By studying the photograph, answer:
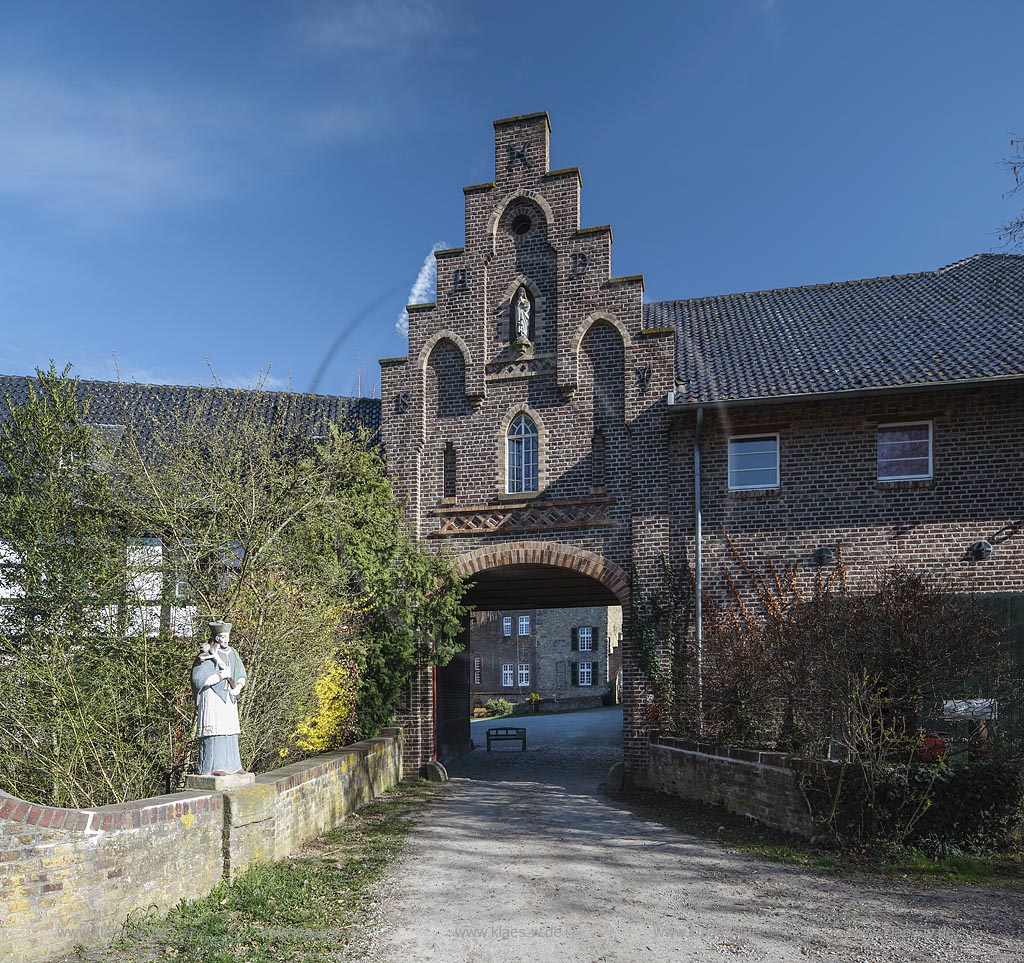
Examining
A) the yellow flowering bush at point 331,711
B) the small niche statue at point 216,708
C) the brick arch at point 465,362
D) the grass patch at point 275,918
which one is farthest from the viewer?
the brick arch at point 465,362

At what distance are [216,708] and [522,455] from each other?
9.31 meters

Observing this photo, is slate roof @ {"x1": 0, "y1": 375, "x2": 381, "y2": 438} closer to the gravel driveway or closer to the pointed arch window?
the pointed arch window

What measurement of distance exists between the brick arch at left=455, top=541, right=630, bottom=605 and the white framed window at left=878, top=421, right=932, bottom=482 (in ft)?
16.1

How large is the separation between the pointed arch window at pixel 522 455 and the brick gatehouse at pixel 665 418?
43 millimetres

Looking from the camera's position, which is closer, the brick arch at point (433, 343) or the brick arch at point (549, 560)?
the brick arch at point (549, 560)

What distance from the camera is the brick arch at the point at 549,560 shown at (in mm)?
15758

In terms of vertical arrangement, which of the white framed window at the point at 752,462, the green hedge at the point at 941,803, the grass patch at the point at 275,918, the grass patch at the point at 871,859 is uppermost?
the white framed window at the point at 752,462

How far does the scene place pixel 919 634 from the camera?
973 cm

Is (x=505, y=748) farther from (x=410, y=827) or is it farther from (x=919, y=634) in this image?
(x=919, y=634)

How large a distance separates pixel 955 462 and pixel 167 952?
13363 millimetres

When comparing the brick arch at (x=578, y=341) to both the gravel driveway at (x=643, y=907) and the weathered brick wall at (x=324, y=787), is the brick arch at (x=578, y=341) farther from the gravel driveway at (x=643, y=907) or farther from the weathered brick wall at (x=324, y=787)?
the gravel driveway at (x=643, y=907)

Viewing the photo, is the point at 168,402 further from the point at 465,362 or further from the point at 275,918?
the point at 275,918

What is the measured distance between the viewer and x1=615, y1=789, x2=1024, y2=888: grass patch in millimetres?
8711

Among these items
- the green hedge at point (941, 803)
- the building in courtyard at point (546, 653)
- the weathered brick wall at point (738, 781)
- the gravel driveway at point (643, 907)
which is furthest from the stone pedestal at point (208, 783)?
the building in courtyard at point (546, 653)
